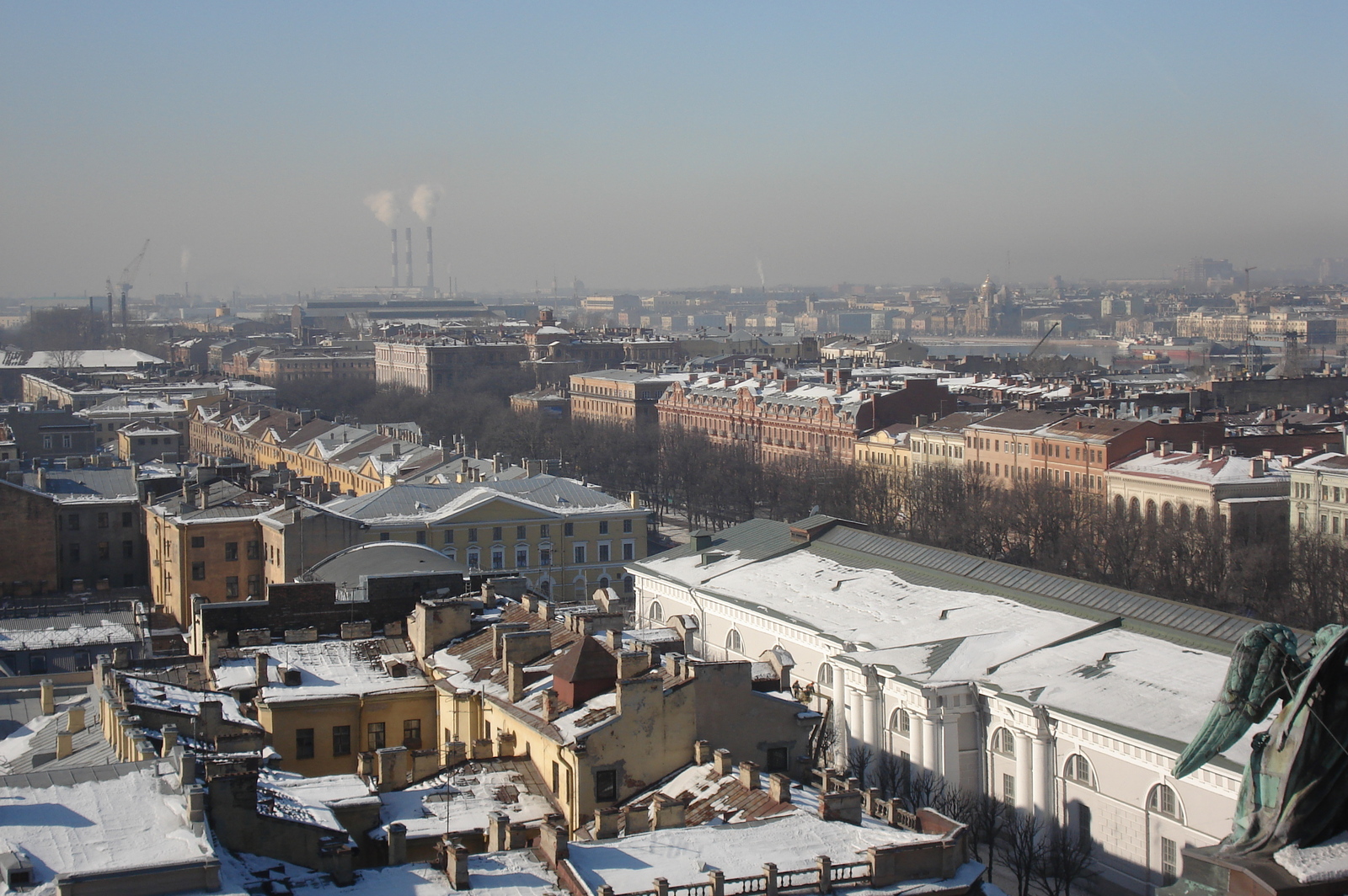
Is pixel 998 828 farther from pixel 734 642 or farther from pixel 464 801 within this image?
pixel 734 642

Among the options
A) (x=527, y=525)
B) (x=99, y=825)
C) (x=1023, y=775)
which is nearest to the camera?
(x=99, y=825)

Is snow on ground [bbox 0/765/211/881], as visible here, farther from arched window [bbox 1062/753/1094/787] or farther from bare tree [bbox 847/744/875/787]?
bare tree [bbox 847/744/875/787]

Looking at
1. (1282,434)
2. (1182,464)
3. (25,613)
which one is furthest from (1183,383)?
(25,613)

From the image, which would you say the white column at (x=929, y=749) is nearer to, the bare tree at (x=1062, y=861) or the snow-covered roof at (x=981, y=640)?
the snow-covered roof at (x=981, y=640)

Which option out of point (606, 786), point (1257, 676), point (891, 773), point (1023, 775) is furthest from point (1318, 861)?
point (891, 773)

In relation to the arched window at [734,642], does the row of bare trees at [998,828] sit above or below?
below

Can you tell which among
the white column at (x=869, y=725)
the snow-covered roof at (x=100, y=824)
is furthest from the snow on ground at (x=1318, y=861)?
the white column at (x=869, y=725)

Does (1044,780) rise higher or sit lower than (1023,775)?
higher
